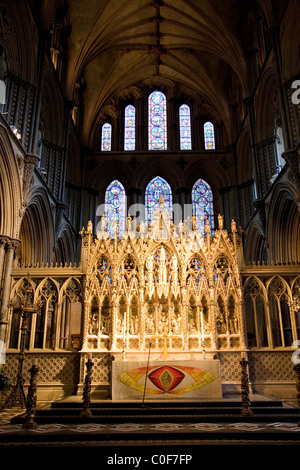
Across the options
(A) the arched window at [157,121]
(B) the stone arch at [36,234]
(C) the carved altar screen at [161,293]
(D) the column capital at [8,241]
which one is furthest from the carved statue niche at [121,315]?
(A) the arched window at [157,121]

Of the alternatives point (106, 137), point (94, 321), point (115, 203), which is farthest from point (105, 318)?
point (106, 137)

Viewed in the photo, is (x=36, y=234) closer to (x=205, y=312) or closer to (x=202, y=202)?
(x=205, y=312)

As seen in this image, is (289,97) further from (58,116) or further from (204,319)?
(58,116)

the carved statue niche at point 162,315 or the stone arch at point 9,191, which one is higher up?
the stone arch at point 9,191

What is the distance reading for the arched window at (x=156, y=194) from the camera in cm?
2250

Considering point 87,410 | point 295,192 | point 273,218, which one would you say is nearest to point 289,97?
point 295,192

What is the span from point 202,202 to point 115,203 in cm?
485

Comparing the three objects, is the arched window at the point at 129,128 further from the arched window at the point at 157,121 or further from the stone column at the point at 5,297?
the stone column at the point at 5,297

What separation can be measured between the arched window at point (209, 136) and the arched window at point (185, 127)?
94 cm

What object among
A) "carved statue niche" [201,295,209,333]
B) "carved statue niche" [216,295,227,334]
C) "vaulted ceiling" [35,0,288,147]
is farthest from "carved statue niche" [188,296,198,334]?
"vaulted ceiling" [35,0,288,147]

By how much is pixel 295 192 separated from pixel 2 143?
8.99 metres

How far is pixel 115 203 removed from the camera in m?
22.8

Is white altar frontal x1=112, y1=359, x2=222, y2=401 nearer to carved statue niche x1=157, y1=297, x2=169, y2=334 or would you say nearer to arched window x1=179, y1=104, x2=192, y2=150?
carved statue niche x1=157, y1=297, x2=169, y2=334

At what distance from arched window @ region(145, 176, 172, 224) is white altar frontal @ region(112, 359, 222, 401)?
14400mm
